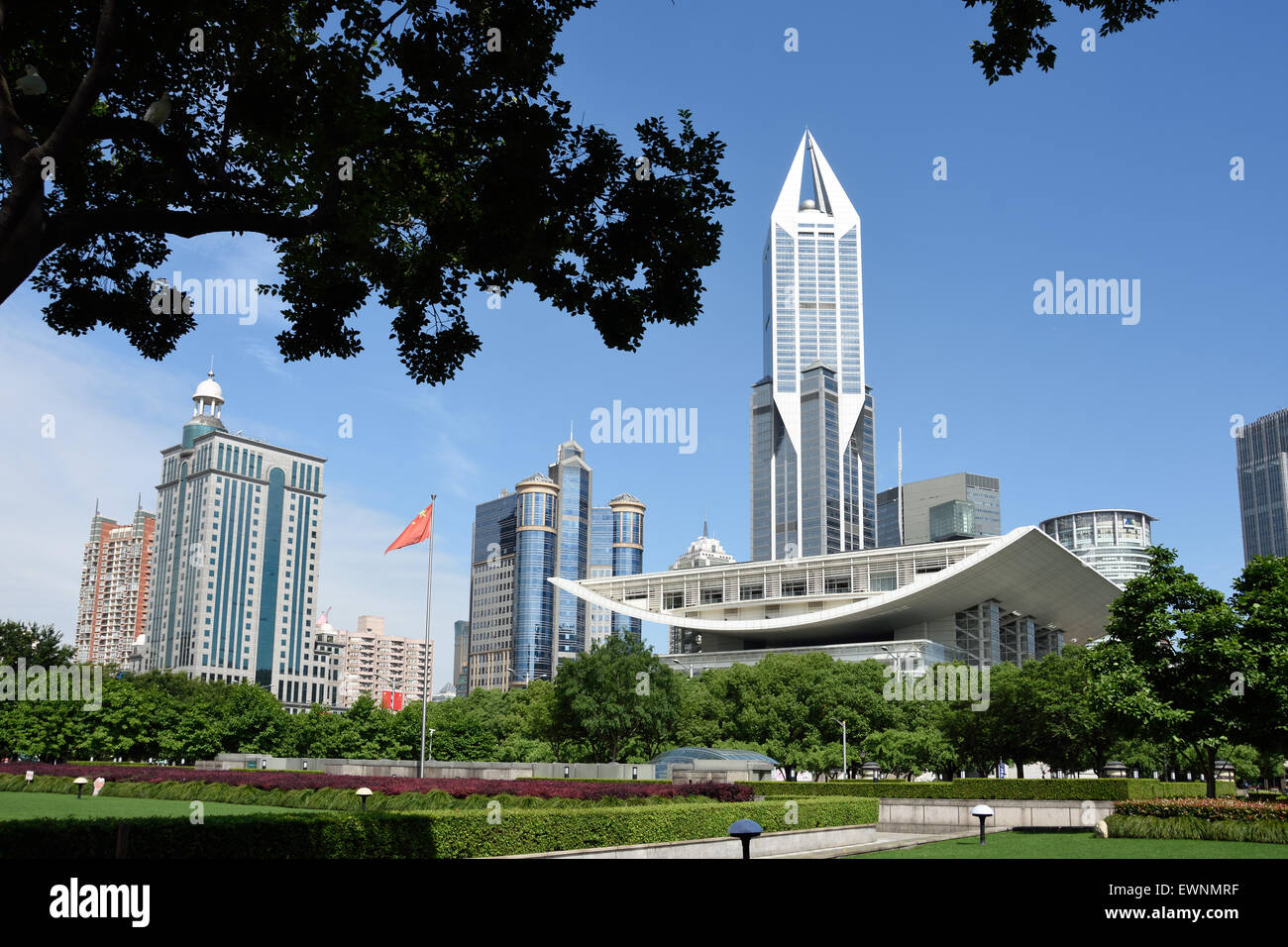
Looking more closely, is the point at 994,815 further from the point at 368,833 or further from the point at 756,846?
the point at 368,833

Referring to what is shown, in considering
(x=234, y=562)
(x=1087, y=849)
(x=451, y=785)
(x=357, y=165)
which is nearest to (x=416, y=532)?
(x=451, y=785)

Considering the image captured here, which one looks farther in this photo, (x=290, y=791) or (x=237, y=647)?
(x=237, y=647)

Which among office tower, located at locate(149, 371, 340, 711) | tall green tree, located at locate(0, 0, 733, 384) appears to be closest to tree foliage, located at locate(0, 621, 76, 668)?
tall green tree, located at locate(0, 0, 733, 384)

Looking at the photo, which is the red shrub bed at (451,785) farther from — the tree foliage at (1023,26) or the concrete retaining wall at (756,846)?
the tree foliage at (1023,26)

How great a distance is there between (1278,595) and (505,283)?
24428 millimetres

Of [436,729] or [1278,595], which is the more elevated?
[1278,595]

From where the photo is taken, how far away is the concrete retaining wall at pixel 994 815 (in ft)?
105

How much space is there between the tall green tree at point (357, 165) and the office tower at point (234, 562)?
15584 centimetres

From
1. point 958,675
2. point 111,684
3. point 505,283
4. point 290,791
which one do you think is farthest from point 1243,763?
point 505,283

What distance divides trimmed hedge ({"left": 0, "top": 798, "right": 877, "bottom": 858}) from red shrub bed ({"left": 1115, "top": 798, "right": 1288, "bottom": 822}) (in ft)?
36.3

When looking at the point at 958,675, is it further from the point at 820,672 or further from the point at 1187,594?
the point at 1187,594

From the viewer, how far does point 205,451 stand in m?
162

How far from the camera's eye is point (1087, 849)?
2275 centimetres
